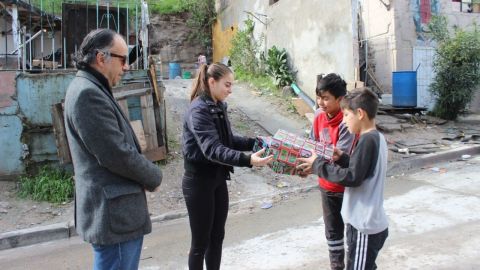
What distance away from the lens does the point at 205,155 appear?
8.89 ft

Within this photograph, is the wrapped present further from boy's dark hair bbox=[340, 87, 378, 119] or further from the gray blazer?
the gray blazer

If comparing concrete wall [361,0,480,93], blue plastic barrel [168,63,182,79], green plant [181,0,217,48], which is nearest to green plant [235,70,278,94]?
concrete wall [361,0,480,93]

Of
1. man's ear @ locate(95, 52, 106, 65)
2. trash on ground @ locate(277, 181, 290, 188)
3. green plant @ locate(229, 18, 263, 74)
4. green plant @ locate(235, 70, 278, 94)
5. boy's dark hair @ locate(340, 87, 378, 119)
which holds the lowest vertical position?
trash on ground @ locate(277, 181, 290, 188)

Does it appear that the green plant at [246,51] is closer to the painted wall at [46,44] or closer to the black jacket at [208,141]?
the painted wall at [46,44]

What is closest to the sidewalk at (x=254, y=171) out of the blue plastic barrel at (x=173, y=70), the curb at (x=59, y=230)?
the curb at (x=59, y=230)

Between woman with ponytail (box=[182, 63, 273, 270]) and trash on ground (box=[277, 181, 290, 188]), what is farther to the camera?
trash on ground (box=[277, 181, 290, 188])

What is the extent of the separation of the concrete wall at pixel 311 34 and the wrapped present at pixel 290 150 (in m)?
7.63

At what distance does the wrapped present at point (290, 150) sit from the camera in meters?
2.68

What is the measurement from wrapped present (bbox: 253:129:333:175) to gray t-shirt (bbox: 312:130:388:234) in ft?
0.45

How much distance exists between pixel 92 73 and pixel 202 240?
137cm

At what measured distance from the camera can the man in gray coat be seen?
201 cm

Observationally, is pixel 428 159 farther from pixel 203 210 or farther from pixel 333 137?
pixel 203 210

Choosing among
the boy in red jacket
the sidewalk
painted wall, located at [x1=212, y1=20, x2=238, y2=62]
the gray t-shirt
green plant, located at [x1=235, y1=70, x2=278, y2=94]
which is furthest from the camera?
painted wall, located at [x1=212, y1=20, x2=238, y2=62]

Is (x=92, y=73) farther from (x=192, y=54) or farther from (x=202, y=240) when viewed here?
(x=192, y=54)
